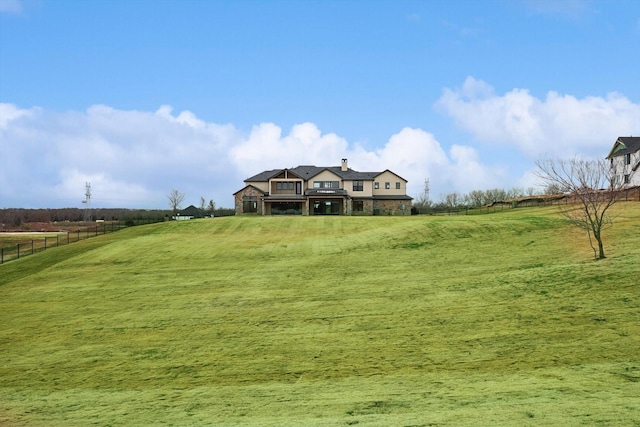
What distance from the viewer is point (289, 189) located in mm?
74000

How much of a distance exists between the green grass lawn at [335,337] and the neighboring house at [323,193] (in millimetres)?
37419

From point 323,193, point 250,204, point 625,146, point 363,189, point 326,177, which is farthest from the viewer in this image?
point 326,177

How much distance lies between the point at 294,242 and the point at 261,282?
45.4 ft

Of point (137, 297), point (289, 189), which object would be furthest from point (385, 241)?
point (289, 189)

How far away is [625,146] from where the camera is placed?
65.6 metres

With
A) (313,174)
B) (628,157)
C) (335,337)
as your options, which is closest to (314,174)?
(313,174)

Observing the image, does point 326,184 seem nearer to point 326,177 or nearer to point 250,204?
point 326,177

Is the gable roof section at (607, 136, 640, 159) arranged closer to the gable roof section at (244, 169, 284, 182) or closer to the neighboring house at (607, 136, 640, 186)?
the neighboring house at (607, 136, 640, 186)

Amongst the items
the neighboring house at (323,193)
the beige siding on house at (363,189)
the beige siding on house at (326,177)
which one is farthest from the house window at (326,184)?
the beige siding on house at (363,189)

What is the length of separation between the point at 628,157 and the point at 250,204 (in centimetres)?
4926

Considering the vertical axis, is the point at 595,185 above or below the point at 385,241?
above

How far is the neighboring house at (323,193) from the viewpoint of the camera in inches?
2835

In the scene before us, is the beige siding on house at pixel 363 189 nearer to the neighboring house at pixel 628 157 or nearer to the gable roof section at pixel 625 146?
the neighboring house at pixel 628 157

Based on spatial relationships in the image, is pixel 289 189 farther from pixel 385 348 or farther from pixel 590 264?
pixel 385 348
